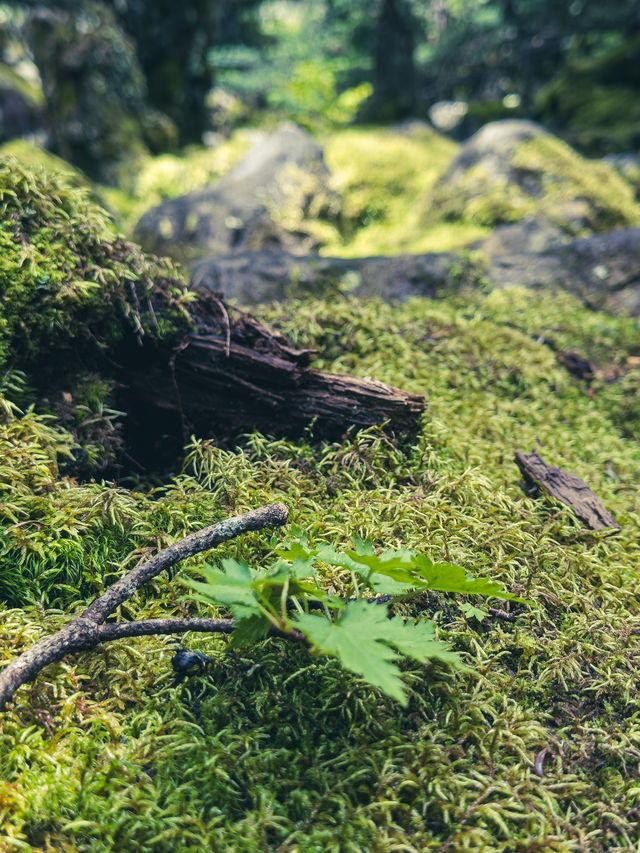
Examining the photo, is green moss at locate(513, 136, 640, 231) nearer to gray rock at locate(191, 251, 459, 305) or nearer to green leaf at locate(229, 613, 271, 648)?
gray rock at locate(191, 251, 459, 305)

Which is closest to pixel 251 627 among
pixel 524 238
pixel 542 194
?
pixel 524 238

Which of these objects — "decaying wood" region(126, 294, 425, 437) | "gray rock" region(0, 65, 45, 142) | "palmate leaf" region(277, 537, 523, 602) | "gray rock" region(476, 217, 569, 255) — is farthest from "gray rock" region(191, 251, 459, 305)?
"gray rock" region(0, 65, 45, 142)

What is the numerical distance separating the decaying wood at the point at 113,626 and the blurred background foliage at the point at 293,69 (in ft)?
40.9

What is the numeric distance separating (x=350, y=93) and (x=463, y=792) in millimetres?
20977

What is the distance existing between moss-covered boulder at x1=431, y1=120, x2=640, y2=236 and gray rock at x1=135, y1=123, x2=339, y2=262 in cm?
207

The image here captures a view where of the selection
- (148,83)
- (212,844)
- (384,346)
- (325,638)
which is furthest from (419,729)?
(148,83)

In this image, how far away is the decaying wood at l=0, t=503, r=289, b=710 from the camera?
1.42 metres

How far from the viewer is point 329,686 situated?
60.9 inches

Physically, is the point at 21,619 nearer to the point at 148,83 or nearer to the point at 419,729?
the point at 419,729

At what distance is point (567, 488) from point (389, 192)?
322 inches

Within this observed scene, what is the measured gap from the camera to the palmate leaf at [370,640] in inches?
46.7

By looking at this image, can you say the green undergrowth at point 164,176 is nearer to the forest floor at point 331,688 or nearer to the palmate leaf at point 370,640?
the forest floor at point 331,688

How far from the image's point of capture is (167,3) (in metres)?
14.9

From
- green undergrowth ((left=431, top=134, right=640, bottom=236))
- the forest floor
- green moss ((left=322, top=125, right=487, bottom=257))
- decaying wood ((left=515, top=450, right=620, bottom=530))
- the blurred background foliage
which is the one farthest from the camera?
the blurred background foliage
